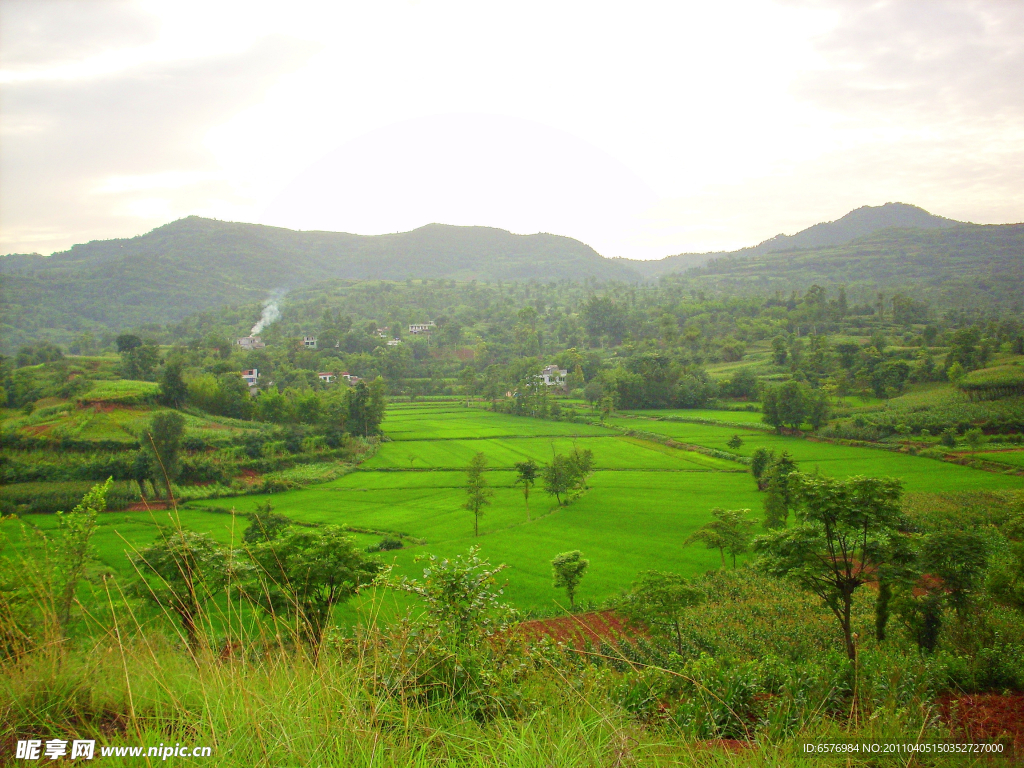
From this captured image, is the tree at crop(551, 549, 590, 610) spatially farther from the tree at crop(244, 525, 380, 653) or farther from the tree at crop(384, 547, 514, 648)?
the tree at crop(384, 547, 514, 648)

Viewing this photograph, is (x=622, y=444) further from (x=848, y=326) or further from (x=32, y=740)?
(x=848, y=326)

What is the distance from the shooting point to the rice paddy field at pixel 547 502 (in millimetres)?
26078

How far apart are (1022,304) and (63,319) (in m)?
202

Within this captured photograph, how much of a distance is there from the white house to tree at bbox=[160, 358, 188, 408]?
5080cm

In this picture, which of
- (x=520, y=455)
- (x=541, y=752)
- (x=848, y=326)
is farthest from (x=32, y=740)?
(x=848, y=326)

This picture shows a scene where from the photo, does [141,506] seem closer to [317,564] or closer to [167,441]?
[167,441]

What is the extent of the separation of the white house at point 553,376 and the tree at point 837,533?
72.8m

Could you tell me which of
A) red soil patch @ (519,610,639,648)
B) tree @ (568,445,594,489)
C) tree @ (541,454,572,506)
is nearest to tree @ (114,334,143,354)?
tree @ (541,454,572,506)

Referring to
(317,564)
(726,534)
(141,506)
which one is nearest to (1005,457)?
(726,534)

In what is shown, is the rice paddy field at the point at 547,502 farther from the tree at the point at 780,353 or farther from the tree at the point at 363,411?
the tree at the point at 780,353

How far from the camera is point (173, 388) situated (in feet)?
166

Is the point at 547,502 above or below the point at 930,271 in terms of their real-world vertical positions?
below

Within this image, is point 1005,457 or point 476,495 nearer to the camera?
point 476,495

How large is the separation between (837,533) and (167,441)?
40039mm
